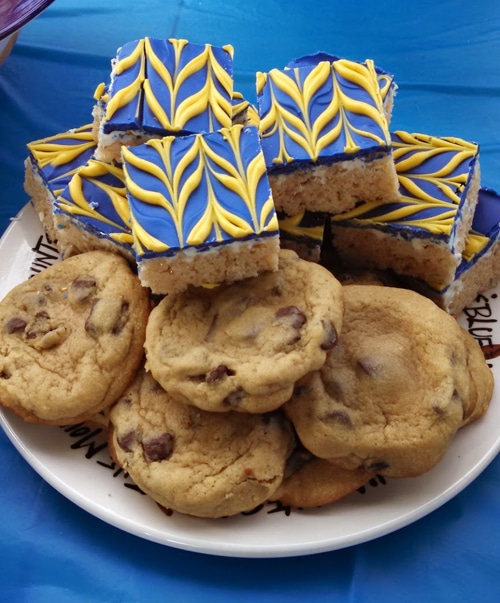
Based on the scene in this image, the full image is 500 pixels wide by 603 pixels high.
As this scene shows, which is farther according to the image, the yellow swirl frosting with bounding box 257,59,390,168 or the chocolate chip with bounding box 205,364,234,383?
the yellow swirl frosting with bounding box 257,59,390,168

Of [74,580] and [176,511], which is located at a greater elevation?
[176,511]

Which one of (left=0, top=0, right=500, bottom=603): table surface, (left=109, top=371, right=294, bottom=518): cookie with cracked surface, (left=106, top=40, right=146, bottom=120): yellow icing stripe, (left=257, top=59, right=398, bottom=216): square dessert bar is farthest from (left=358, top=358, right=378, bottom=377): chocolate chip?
(left=106, top=40, right=146, bottom=120): yellow icing stripe

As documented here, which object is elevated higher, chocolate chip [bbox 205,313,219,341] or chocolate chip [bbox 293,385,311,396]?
chocolate chip [bbox 205,313,219,341]

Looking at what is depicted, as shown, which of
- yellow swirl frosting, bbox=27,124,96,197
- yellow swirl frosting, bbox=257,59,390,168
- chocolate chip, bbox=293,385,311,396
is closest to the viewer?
chocolate chip, bbox=293,385,311,396

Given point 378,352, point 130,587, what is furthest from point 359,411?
point 130,587

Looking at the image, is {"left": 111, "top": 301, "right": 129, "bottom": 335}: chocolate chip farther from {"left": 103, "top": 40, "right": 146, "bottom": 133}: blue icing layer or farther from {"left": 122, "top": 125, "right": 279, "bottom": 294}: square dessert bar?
{"left": 103, "top": 40, "right": 146, "bottom": 133}: blue icing layer

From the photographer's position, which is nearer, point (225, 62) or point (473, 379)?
point (473, 379)

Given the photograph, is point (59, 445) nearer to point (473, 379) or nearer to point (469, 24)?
point (473, 379)
